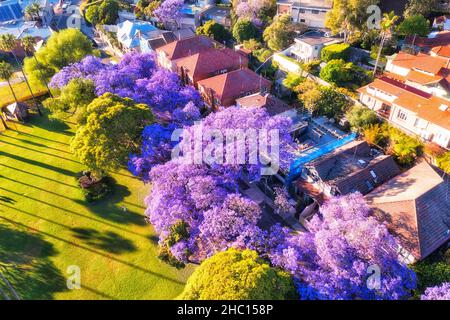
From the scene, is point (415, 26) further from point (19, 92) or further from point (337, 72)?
point (19, 92)

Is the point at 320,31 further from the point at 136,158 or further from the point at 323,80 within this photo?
the point at 136,158

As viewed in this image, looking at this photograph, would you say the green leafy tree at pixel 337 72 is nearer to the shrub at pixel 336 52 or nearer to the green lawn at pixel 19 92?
the shrub at pixel 336 52

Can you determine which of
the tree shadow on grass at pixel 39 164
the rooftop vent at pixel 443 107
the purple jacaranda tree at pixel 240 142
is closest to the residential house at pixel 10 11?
the tree shadow on grass at pixel 39 164

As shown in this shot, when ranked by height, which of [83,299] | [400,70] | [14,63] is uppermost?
[400,70]

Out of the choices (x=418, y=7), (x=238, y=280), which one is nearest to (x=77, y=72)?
(x=238, y=280)

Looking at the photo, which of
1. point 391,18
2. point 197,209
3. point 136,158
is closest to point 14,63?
point 136,158

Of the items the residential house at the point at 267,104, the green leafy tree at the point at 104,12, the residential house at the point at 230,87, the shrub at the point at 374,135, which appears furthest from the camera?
the green leafy tree at the point at 104,12
